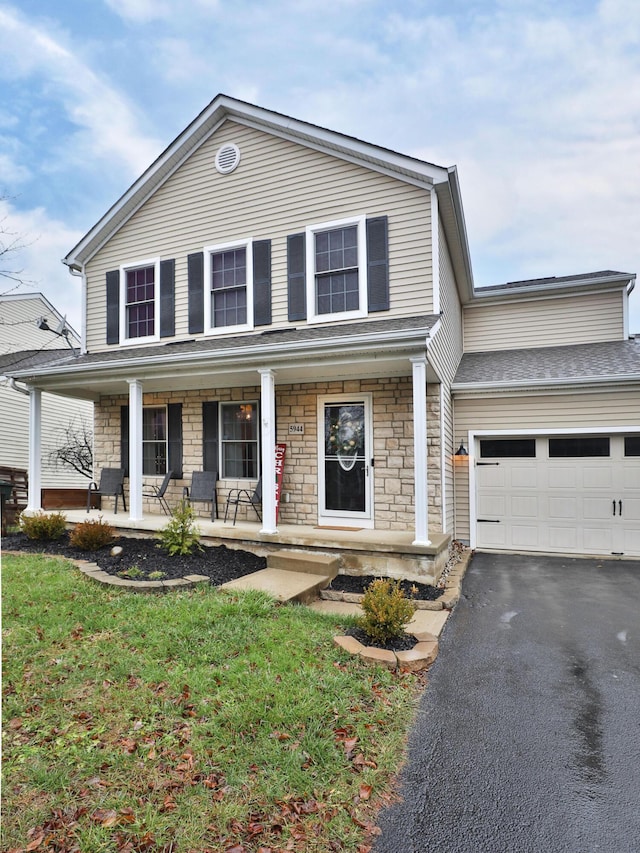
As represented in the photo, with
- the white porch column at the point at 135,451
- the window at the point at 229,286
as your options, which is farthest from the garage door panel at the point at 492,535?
the white porch column at the point at 135,451

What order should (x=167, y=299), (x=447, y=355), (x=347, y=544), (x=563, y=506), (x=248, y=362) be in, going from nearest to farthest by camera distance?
(x=347, y=544) → (x=248, y=362) → (x=447, y=355) → (x=563, y=506) → (x=167, y=299)

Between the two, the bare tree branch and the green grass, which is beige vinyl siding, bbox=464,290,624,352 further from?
the bare tree branch

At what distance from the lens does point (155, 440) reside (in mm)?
9383

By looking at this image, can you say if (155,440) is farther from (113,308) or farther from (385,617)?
(385,617)

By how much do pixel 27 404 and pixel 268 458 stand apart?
40.0 ft

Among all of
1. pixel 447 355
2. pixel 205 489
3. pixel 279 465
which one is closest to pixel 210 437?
pixel 205 489

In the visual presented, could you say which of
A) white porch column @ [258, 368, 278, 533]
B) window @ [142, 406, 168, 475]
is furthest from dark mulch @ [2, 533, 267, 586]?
window @ [142, 406, 168, 475]

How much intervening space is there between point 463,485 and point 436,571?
324cm

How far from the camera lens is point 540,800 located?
2389 millimetres

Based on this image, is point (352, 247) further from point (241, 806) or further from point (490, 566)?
point (241, 806)

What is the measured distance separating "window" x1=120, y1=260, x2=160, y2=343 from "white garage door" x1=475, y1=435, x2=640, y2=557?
689 centimetres

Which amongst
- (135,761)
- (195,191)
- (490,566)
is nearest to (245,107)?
(195,191)

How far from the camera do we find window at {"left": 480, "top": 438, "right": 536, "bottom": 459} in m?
8.64

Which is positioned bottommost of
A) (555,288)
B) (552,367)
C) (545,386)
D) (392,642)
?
(392,642)
